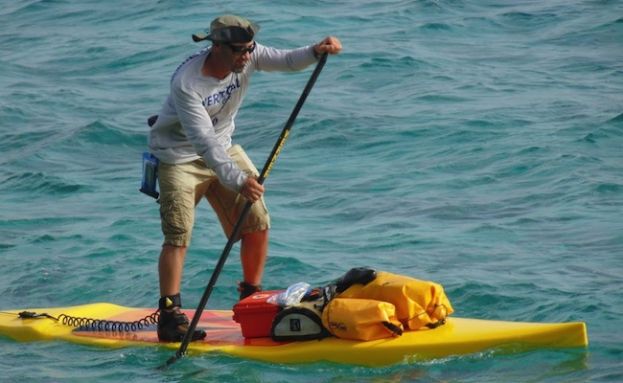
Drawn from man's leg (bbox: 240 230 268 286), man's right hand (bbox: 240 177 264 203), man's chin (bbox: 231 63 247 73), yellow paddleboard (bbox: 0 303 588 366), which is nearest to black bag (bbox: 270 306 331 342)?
yellow paddleboard (bbox: 0 303 588 366)

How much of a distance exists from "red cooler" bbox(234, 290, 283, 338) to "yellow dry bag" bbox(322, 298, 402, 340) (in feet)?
1.32

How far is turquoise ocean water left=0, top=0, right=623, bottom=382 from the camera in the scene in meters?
8.49

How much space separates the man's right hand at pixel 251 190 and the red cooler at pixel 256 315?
0.68 metres

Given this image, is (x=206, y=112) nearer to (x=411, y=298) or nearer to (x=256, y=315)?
(x=256, y=315)

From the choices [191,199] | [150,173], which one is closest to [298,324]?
[191,199]

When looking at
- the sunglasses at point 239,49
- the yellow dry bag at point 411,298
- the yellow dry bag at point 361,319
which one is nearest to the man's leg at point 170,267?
the yellow dry bag at point 361,319

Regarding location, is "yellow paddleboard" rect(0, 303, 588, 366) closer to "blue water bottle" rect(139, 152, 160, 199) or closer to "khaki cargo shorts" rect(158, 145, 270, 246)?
"khaki cargo shorts" rect(158, 145, 270, 246)

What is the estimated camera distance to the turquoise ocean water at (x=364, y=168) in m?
8.49

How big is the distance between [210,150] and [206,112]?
251 mm

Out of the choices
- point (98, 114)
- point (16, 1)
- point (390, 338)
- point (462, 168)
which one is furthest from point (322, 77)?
point (390, 338)

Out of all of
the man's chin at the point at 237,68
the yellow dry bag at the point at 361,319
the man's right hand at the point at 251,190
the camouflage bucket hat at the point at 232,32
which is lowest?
the yellow dry bag at the point at 361,319

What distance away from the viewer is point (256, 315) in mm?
7613

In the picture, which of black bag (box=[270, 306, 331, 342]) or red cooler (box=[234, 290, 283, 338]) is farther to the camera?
red cooler (box=[234, 290, 283, 338])

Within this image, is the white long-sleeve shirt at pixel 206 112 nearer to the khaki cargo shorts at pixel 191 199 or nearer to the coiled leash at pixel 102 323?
the khaki cargo shorts at pixel 191 199
